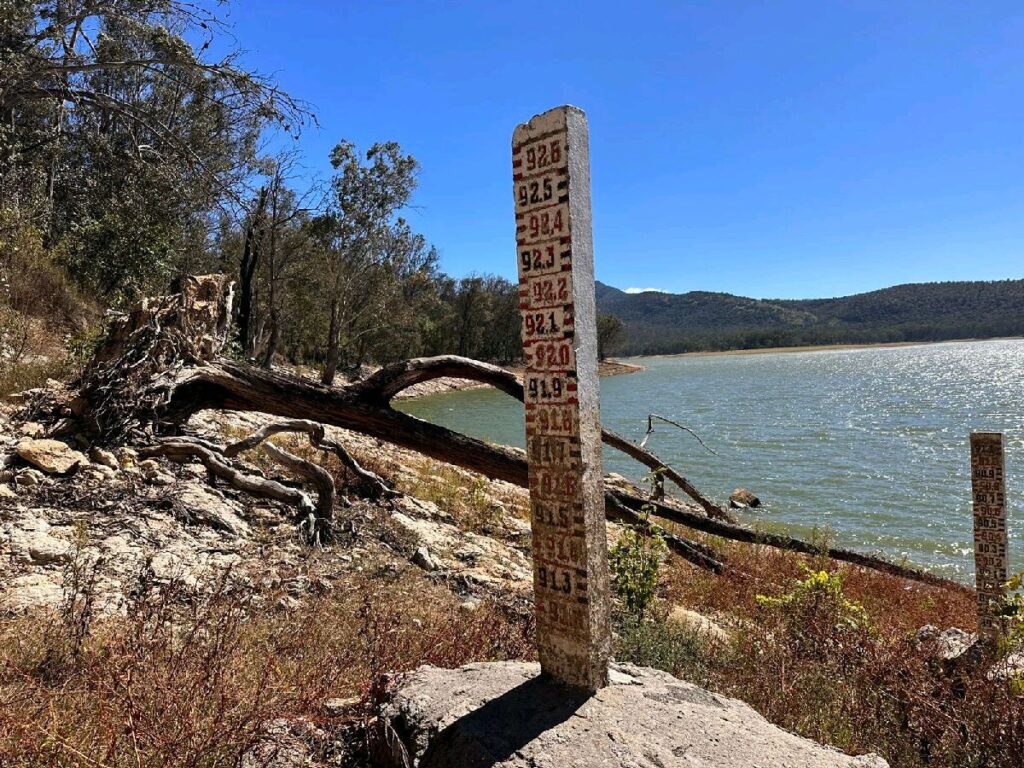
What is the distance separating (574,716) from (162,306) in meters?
7.48

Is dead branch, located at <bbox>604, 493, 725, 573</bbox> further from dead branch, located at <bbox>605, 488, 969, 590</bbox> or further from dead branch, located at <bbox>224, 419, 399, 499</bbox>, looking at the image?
dead branch, located at <bbox>224, 419, 399, 499</bbox>

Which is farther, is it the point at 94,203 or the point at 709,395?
the point at 709,395

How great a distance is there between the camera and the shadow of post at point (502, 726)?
2.81 meters

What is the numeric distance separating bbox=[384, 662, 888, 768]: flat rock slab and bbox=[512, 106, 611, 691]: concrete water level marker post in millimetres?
193

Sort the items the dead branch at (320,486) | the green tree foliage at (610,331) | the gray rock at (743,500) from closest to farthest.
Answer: the dead branch at (320,486) → the gray rock at (743,500) → the green tree foliage at (610,331)

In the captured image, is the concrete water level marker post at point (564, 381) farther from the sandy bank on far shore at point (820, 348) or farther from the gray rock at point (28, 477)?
the sandy bank on far shore at point (820, 348)

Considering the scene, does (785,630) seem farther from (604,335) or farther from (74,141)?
(604,335)

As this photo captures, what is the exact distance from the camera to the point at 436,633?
4414 millimetres

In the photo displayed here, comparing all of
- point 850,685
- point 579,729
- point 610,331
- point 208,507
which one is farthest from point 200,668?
point 610,331

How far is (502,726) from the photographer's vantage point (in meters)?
2.96

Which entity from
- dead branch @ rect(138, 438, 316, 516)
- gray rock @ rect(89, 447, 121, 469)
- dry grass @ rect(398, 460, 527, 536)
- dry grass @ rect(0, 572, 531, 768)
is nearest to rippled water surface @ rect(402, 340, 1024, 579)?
dry grass @ rect(398, 460, 527, 536)

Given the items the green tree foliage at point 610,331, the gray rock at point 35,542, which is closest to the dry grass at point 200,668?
the gray rock at point 35,542

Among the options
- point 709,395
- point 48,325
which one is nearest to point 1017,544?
point 48,325

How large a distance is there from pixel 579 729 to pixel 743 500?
44.1 feet
